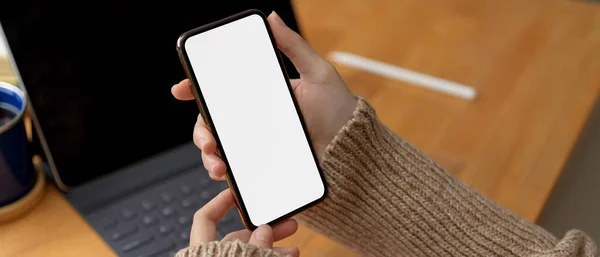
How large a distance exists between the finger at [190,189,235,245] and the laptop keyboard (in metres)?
0.06

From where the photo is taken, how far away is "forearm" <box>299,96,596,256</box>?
0.54 meters

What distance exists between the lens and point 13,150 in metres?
0.55

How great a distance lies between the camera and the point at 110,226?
0.57m

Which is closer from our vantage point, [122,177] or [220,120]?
[220,120]

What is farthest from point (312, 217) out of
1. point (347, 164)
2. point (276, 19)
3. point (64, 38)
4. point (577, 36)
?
point (577, 36)

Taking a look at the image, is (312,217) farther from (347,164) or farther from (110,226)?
(110,226)

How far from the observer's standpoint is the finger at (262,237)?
468 mm

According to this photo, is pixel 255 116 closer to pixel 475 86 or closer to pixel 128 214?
pixel 128 214

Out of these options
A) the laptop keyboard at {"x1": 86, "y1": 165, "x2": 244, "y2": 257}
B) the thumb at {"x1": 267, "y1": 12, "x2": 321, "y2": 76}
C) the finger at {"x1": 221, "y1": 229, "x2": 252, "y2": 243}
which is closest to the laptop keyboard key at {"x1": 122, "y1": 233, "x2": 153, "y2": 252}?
the laptop keyboard at {"x1": 86, "y1": 165, "x2": 244, "y2": 257}

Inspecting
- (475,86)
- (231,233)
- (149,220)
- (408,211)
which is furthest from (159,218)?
(475,86)

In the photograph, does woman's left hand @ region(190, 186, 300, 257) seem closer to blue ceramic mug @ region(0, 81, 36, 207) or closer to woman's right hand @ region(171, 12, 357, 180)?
woman's right hand @ region(171, 12, 357, 180)

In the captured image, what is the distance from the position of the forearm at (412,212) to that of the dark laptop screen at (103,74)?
0.64ft

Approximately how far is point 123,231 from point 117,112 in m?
0.12

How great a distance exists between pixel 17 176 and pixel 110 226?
0.10 meters
